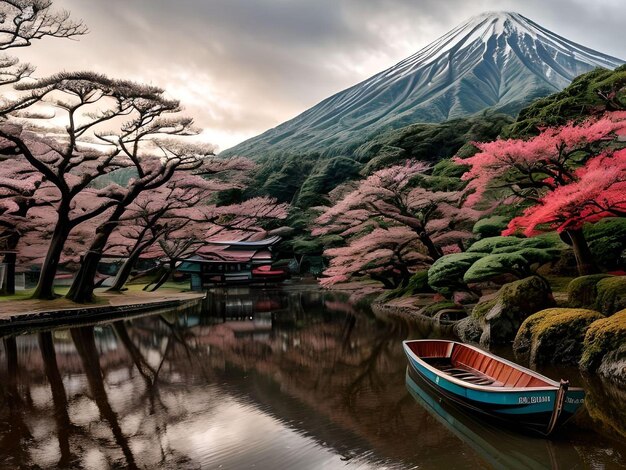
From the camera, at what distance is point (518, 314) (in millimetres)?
12945

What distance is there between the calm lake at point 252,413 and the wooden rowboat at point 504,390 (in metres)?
0.38

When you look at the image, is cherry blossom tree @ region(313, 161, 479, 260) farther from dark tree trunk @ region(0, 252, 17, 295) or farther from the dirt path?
dark tree trunk @ region(0, 252, 17, 295)

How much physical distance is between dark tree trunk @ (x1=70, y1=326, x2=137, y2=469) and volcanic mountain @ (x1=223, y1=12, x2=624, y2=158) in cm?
→ 5900

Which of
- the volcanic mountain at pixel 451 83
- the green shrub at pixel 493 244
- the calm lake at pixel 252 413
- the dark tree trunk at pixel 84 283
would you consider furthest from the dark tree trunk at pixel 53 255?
the volcanic mountain at pixel 451 83

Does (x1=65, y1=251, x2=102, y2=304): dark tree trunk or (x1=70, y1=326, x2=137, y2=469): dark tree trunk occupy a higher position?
(x1=65, y1=251, x2=102, y2=304): dark tree trunk

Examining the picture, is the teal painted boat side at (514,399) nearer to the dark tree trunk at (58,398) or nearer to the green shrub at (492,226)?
the dark tree trunk at (58,398)

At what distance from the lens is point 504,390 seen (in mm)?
6551

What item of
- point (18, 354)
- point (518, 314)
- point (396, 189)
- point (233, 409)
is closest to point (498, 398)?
point (233, 409)

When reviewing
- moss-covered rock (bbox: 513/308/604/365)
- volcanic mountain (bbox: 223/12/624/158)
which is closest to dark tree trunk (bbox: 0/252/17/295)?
moss-covered rock (bbox: 513/308/604/365)

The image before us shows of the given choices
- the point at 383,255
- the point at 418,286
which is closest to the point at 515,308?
the point at 418,286

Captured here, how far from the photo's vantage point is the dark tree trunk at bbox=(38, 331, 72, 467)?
6.40m

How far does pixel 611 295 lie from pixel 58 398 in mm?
13080

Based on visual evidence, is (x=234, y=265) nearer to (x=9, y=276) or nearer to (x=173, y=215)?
(x=173, y=215)

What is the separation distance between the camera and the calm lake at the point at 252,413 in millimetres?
6207
